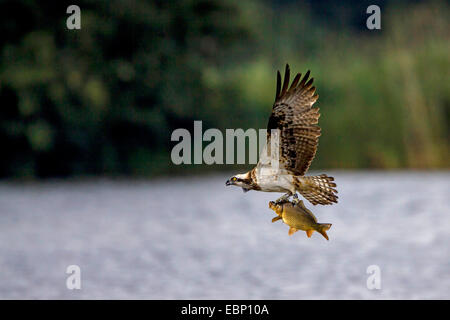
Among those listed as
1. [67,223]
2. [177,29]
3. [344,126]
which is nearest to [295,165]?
[67,223]

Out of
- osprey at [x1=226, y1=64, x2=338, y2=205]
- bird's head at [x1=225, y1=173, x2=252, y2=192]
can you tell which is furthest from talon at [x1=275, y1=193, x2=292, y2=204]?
bird's head at [x1=225, y1=173, x2=252, y2=192]

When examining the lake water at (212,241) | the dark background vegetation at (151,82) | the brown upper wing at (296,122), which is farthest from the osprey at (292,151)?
the dark background vegetation at (151,82)

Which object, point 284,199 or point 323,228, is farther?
point 284,199

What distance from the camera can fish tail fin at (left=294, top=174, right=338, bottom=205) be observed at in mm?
2709

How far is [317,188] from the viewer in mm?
2783

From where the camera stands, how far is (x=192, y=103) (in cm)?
1786

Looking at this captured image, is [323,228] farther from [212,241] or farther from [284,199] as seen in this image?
[212,241]

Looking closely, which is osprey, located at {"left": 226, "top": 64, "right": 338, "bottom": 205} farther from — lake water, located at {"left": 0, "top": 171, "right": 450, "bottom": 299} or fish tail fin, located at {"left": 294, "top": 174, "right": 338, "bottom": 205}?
lake water, located at {"left": 0, "top": 171, "right": 450, "bottom": 299}

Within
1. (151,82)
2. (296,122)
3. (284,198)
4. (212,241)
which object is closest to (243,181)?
(284,198)

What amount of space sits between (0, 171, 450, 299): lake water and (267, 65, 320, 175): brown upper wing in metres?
6.69

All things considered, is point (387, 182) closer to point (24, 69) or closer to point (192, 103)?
point (192, 103)

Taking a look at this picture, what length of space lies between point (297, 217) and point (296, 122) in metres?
0.41

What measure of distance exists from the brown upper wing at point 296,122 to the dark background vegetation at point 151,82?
13.1m

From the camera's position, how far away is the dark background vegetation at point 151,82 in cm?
1638
